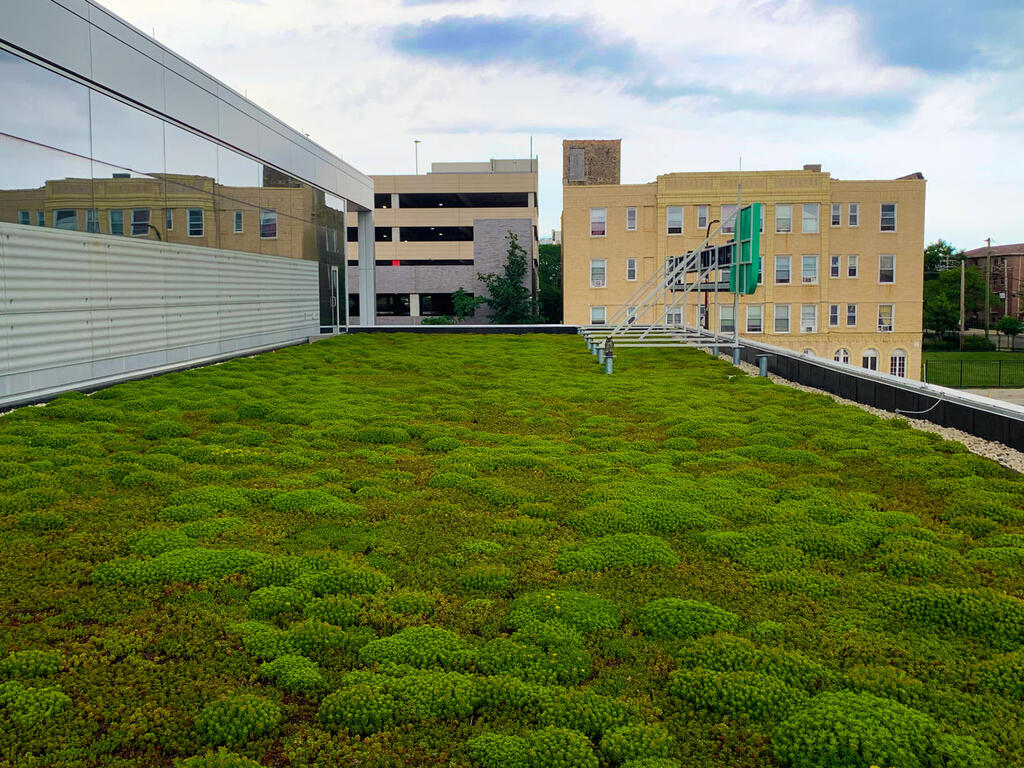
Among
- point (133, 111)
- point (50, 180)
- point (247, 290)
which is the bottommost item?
point (247, 290)

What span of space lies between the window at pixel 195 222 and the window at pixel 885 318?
1786 inches

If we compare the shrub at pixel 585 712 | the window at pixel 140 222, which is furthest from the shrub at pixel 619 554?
the window at pixel 140 222

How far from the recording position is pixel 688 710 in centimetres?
424

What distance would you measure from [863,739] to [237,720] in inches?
109

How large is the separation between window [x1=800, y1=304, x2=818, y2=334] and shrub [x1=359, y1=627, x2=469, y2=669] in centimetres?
5148

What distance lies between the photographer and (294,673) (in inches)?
178

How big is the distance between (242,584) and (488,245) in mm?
61718

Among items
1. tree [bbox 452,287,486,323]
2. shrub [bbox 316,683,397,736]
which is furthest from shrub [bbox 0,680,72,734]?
tree [bbox 452,287,486,323]

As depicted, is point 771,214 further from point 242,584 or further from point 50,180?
point 242,584

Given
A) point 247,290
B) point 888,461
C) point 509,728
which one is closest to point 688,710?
point 509,728

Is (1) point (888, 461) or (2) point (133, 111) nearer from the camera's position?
(1) point (888, 461)

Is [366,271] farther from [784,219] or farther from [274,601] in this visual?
[274,601]

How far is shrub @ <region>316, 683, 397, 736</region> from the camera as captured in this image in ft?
13.5

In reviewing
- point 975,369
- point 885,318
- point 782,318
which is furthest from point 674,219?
point 975,369
